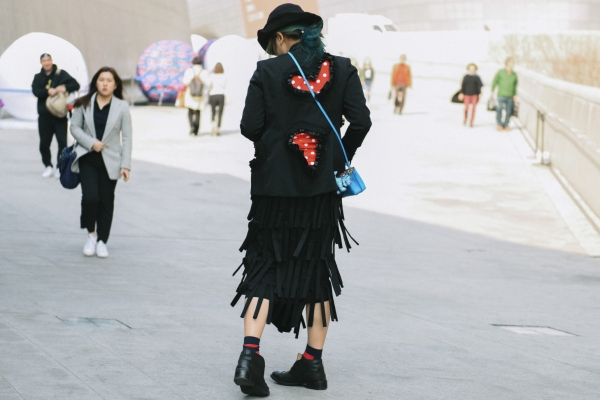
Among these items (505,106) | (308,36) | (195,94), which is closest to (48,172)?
(195,94)

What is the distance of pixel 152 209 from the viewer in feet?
41.9

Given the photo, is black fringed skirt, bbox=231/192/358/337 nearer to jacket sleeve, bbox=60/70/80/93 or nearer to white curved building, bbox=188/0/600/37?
jacket sleeve, bbox=60/70/80/93

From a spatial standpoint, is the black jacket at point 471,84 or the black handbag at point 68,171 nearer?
the black handbag at point 68,171

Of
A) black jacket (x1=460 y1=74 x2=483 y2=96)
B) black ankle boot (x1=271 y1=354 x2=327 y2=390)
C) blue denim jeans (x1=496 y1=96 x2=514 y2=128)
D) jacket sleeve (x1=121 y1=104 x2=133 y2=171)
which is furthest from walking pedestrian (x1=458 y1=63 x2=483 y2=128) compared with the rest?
black ankle boot (x1=271 y1=354 x2=327 y2=390)

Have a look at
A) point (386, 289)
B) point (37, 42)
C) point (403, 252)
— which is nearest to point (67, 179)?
point (386, 289)

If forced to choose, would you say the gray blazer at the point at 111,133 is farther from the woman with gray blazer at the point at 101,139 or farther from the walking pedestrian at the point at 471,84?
the walking pedestrian at the point at 471,84

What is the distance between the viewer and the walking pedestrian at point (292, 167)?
14.4 ft

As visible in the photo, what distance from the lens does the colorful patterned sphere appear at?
103 ft

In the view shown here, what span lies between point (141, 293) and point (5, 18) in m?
18.4

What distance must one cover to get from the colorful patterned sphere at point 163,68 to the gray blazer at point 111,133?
2292cm

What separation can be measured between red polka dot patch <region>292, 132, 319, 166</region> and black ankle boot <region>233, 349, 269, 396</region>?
92cm

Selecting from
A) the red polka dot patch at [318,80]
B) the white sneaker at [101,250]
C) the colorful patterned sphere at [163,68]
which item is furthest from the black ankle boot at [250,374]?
the colorful patterned sphere at [163,68]

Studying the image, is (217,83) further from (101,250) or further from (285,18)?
(285,18)

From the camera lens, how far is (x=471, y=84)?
2514cm
